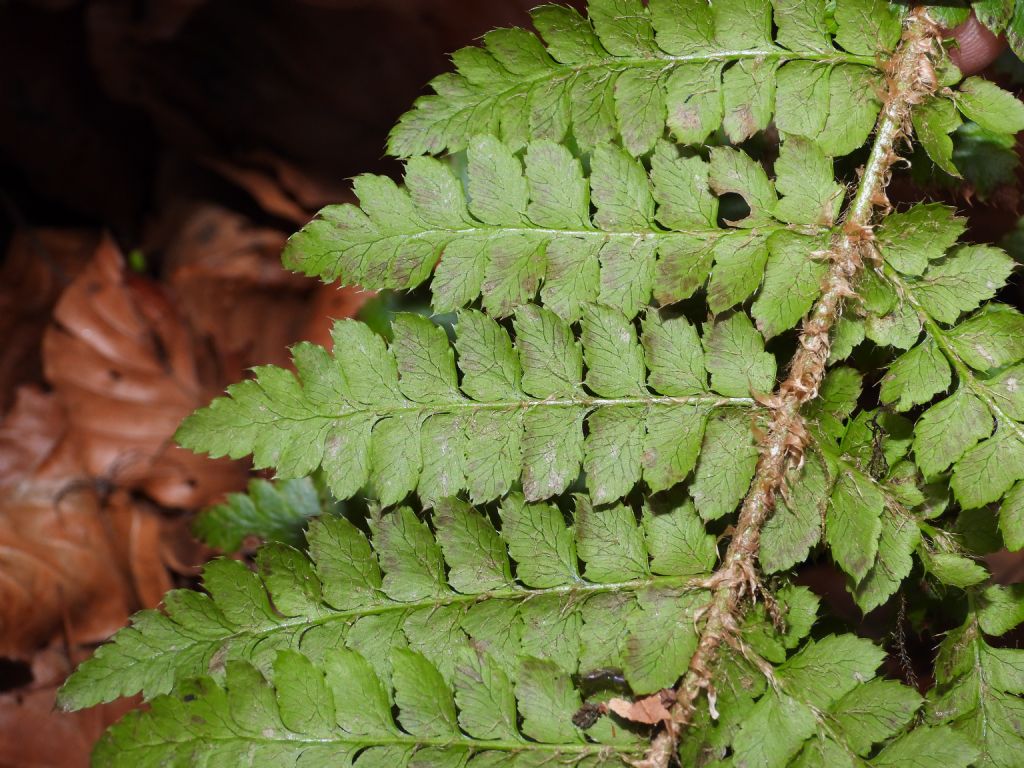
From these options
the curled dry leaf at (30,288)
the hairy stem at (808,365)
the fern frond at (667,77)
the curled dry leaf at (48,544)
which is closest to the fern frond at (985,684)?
the hairy stem at (808,365)

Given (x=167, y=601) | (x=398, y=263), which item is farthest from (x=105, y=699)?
(x=398, y=263)

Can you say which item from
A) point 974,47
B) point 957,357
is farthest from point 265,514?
point 974,47

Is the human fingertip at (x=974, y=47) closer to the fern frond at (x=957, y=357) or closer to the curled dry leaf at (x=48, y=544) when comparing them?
the fern frond at (x=957, y=357)

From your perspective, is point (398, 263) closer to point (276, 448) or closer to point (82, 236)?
point (276, 448)

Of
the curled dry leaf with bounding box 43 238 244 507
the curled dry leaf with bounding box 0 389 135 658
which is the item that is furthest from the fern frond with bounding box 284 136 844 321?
the curled dry leaf with bounding box 0 389 135 658

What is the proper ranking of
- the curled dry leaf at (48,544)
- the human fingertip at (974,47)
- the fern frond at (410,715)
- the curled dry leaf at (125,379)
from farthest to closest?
the curled dry leaf at (125,379)
the curled dry leaf at (48,544)
the human fingertip at (974,47)
the fern frond at (410,715)
